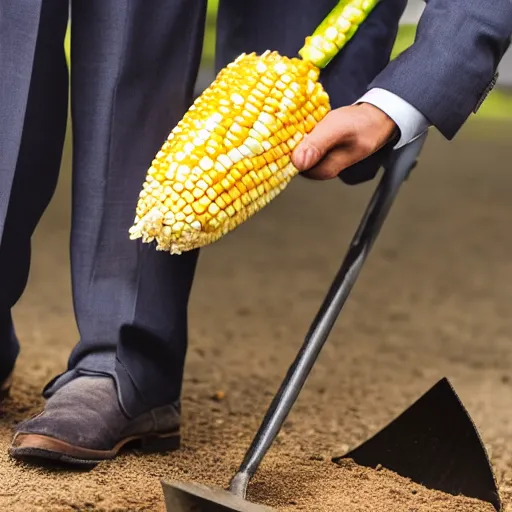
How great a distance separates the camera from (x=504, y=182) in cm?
725

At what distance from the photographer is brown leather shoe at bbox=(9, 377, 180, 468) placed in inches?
74.5

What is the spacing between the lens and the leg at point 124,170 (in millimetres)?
2006

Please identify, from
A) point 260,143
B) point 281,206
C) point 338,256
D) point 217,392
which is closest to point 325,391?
point 217,392

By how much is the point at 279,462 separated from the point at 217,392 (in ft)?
2.21

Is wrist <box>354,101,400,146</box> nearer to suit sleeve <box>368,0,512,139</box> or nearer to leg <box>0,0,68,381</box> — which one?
suit sleeve <box>368,0,512,139</box>

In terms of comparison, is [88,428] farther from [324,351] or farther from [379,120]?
[324,351]

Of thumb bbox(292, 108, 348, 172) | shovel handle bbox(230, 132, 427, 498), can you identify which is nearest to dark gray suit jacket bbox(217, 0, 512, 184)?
thumb bbox(292, 108, 348, 172)

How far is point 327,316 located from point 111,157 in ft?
1.61

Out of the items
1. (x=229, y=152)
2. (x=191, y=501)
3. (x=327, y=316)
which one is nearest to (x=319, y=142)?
(x=229, y=152)

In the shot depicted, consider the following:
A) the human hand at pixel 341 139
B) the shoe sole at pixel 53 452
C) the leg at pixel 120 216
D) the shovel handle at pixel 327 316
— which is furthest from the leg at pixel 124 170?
the human hand at pixel 341 139

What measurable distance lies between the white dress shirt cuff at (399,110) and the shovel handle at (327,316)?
0.23 m

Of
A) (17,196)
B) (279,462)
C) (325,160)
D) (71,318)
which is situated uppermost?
(325,160)

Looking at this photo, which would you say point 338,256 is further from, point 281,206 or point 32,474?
point 32,474

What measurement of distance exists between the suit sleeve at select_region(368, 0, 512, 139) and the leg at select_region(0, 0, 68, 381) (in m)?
0.60
